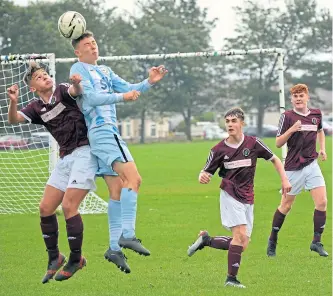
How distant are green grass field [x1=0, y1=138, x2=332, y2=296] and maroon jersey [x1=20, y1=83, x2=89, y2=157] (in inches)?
64.0

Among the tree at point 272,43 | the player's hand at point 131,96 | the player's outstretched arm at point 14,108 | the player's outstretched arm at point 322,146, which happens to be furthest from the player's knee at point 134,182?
the tree at point 272,43

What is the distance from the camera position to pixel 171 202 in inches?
781

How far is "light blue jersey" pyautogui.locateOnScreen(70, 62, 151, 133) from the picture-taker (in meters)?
9.08

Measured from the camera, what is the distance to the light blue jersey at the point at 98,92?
9.08 meters

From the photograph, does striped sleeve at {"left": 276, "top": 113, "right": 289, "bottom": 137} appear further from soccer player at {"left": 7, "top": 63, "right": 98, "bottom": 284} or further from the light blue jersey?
soccer player at {"left": 7, "top": 63, "right": 98, "bottom": 284}

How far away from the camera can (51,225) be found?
9.81 m

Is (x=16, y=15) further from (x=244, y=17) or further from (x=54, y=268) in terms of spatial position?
Result: (x=54, y=268)

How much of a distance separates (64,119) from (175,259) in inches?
126

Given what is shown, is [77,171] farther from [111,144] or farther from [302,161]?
[302,161]

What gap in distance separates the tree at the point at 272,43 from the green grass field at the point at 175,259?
2365 inches

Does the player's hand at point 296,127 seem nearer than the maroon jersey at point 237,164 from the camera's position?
No

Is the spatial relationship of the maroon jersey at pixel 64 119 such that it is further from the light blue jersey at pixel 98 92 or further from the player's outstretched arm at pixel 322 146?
the player's outstretched arm at pixel 322 146

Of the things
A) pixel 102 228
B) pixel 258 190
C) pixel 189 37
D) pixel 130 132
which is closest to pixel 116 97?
pixel 102 228

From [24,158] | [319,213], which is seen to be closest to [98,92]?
[319,213]
